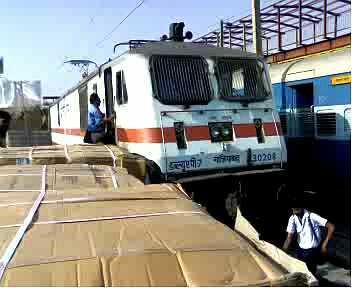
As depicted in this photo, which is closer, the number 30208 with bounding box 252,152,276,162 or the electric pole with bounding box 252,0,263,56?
the number 30208 with bounding box 252,152,276,162

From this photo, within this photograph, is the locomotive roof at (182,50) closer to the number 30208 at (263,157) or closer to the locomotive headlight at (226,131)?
the locomotive headlight at (226,131)

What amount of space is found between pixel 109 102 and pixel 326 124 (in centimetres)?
357

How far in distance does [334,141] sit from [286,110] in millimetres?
1528

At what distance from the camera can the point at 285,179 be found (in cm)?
774

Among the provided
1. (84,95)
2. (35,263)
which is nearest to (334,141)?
(84,95)

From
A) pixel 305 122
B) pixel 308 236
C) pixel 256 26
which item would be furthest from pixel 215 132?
pixel 256 26

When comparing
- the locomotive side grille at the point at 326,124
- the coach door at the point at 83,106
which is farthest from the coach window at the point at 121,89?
the locomotive side grille at the point at 326,124

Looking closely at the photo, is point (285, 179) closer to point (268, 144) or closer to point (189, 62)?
point (268, 144)

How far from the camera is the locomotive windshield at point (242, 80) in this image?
7.66m

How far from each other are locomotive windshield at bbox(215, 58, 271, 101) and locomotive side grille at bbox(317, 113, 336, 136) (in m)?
1.27

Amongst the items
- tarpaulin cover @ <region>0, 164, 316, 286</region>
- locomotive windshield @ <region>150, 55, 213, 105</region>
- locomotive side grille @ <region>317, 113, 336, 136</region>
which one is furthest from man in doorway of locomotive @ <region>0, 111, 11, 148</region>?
tarpaulin cover @ <region>0, 164, 316, 286</region>

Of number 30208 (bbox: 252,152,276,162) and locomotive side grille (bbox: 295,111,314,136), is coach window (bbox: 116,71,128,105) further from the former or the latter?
locomotive side grille (bbox: 295,111,314,136)

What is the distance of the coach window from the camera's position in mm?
7552

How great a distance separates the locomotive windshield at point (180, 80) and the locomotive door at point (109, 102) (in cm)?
116
